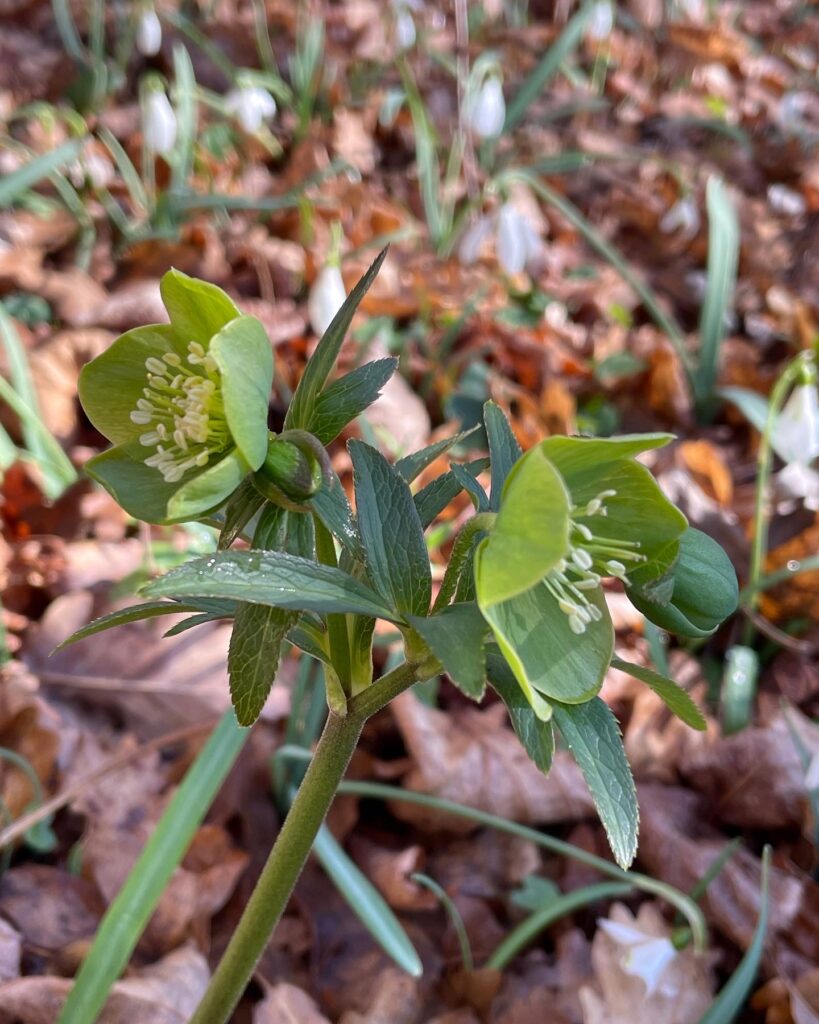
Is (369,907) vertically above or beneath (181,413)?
beneath

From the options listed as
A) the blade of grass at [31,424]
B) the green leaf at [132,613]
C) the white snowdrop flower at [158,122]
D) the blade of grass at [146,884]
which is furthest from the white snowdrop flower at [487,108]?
the green leaf at [132,613]

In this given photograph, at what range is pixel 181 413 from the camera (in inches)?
18.9

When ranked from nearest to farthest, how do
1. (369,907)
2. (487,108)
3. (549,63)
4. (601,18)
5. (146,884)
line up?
(146,884) → (369,907) → (487,108) → (549,63) → (601,18)

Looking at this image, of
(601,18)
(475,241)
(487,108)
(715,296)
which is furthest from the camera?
(601,18)

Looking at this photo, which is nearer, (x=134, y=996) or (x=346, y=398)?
(x=346, y=398)

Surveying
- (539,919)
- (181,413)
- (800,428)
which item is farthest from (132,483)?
(800,428)

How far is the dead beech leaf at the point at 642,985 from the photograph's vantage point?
2.64ft

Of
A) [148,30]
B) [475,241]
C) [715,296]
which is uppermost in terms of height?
[148,30]

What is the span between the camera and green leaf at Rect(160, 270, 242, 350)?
1.43 feet

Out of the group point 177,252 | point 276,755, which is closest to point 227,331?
point 276,755

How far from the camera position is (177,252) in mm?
1785

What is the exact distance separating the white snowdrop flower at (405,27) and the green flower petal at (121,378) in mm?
2279

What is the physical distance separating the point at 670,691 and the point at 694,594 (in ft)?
0.16

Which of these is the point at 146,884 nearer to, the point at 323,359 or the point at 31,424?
the point at 323,359
